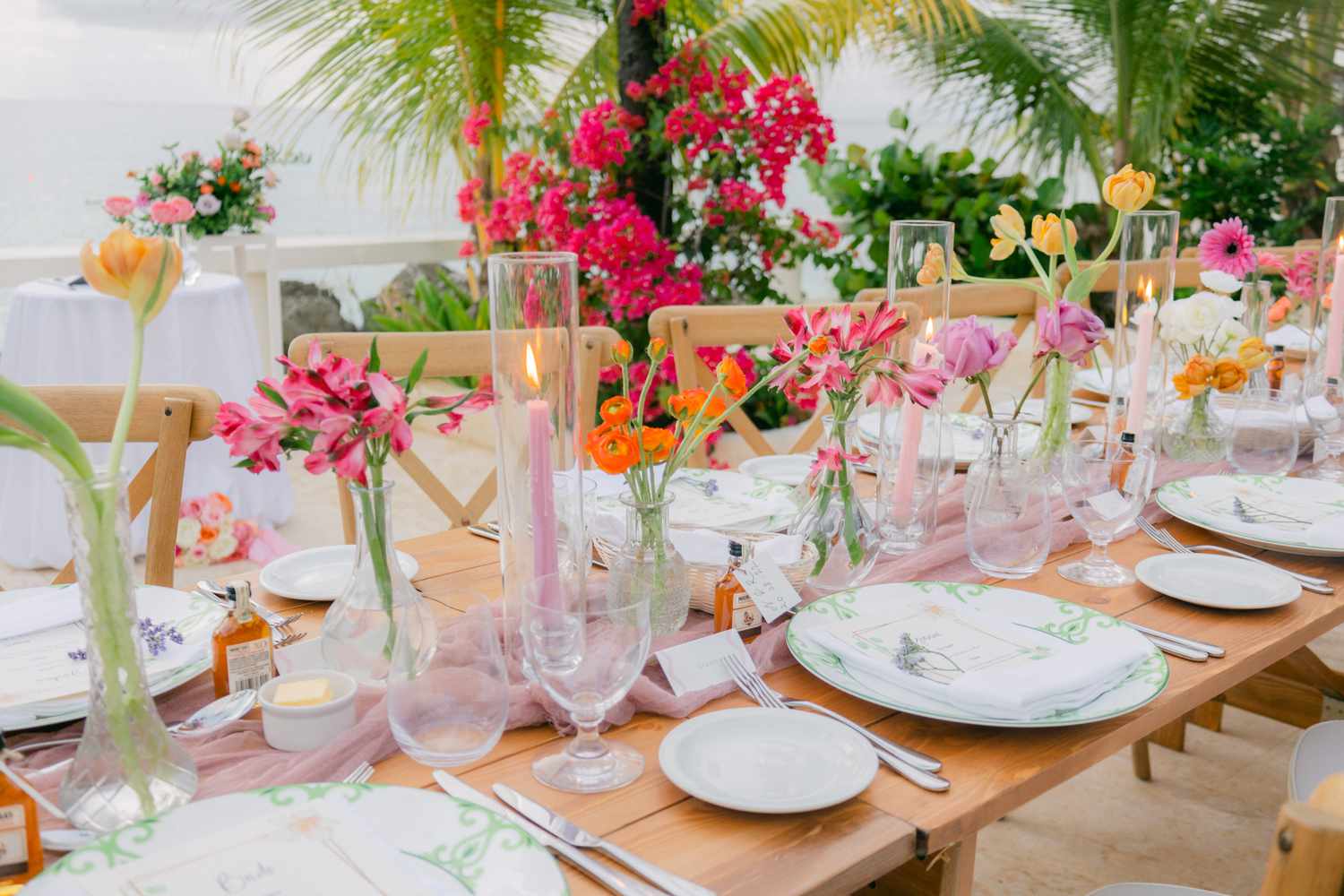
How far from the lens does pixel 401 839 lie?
729 mm

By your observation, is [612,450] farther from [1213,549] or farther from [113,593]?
[1213,549]

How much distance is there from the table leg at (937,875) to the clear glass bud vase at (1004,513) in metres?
0.36

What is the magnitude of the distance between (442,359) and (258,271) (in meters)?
3.51

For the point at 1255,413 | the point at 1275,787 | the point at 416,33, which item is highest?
the point at 416,33

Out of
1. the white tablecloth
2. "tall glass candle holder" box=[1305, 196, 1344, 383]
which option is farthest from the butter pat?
the white tablecloth

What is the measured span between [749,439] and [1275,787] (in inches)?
46.9

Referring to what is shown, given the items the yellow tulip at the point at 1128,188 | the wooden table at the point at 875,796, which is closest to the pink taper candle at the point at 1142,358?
the yellow tulip at the point at 1128,188

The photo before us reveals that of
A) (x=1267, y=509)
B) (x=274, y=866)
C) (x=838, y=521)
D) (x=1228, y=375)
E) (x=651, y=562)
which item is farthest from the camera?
(x=1228, y=375)

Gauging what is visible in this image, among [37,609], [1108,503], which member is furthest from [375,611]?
[1108,503]

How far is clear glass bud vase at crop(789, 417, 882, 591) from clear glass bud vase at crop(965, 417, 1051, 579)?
122 mm

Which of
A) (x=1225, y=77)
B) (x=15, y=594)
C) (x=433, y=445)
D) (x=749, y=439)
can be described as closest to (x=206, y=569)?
(x=433, y=445)

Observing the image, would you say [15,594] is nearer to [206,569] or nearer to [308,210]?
[206,569]

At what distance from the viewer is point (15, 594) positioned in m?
1.17

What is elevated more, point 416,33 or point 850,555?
point 416,33
